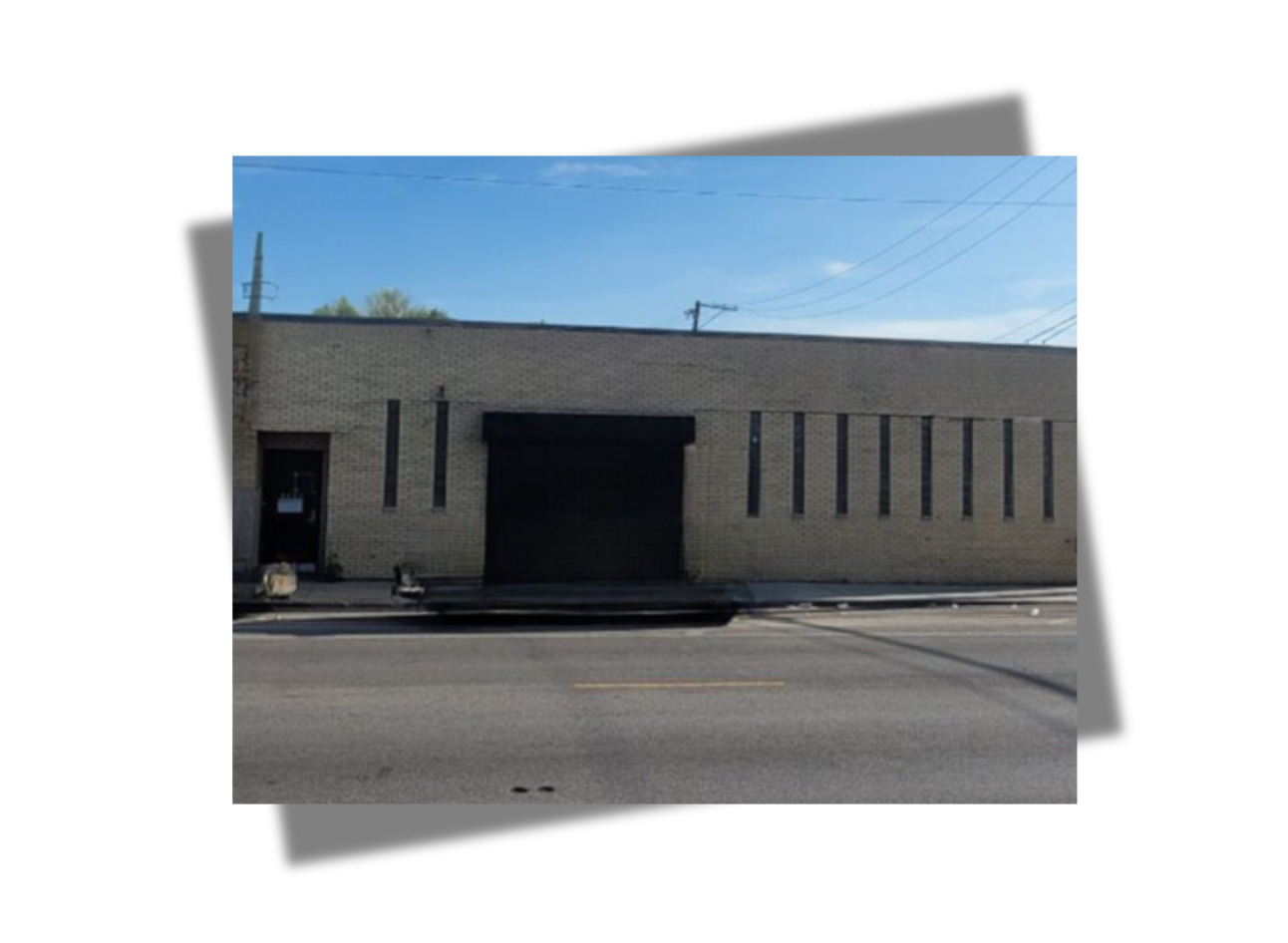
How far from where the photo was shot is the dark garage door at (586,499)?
1727 cm

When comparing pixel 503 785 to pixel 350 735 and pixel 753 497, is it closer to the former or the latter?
pixel 350 735

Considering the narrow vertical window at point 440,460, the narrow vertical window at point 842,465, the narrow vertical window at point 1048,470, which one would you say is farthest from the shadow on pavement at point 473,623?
the narrow vertical window at point 1048,470

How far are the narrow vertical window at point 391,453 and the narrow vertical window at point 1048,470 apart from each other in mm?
11701

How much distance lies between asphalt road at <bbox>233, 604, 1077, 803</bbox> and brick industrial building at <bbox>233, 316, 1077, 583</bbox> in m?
5.47

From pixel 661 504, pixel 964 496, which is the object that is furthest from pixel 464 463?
pixel 964 496

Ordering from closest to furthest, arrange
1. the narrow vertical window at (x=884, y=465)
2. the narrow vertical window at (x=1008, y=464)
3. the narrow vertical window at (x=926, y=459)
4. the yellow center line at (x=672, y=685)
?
the yellow center line at (x=672, y=685) → the narrow vertical window at (x=884, y=465) → the narrow vertical window at (x=926, y=459) → the narrow vertical window at (x=1008, y=464)

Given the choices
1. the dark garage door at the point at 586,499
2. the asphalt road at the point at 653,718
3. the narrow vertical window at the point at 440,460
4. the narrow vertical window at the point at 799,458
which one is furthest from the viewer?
the narrow vertical window at the point at 799,458

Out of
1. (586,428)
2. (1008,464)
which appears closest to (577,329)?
(586,428)

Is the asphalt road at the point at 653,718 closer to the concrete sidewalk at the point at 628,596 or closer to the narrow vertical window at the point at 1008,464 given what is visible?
the concrete sidewalk at the point at 628,596

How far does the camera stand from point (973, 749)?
665 cm

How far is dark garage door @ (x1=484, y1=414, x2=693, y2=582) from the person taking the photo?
56.6 feet

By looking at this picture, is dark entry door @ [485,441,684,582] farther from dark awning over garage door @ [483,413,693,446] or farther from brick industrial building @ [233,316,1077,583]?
dark awning over garage door @ [483,413,693,446]

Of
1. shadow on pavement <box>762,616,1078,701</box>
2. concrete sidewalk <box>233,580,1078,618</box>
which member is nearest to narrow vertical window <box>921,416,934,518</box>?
concrete sidewalk <box>233,580,1078,618</box>

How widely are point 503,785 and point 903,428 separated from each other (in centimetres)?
1390
